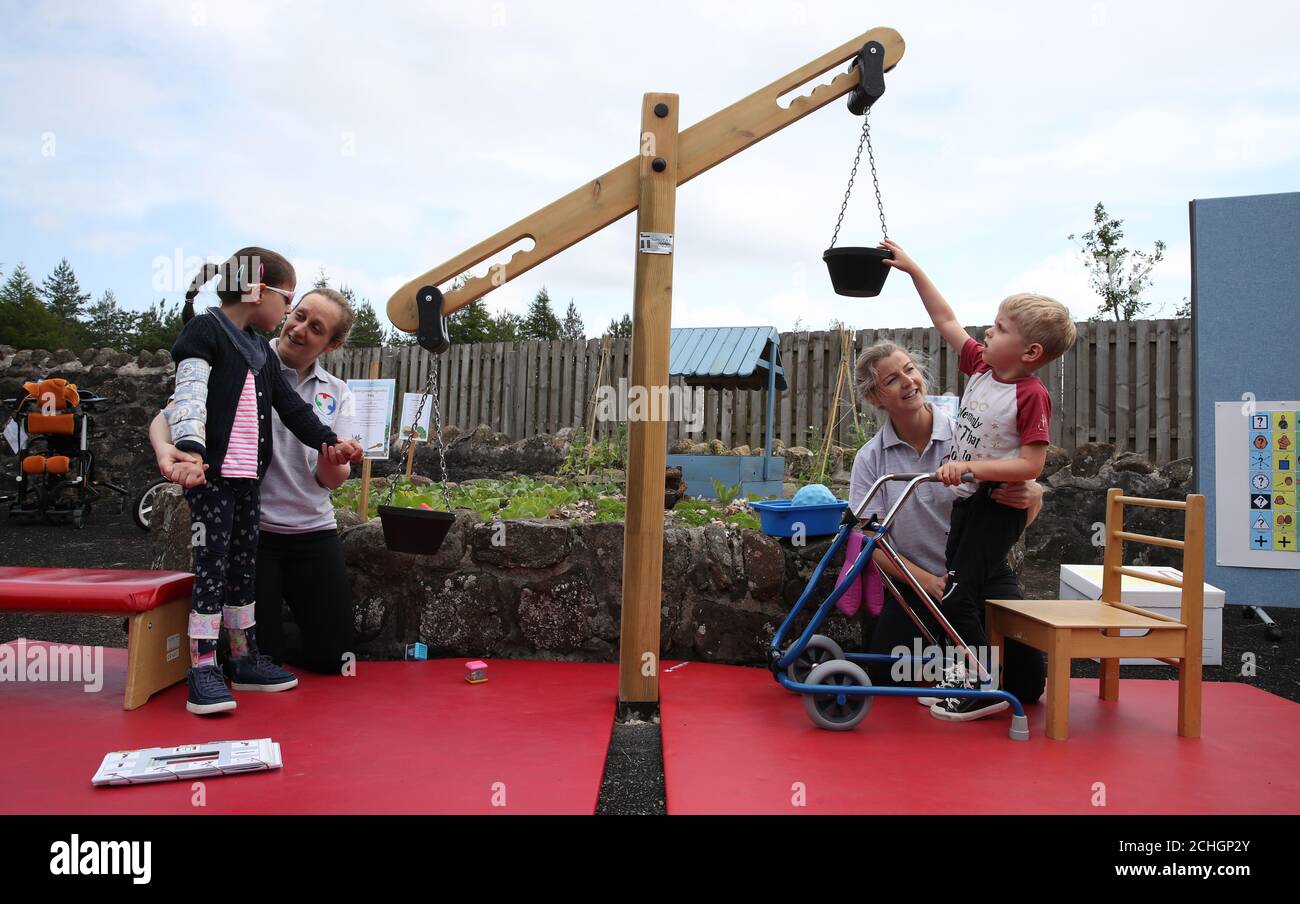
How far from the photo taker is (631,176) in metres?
3.23

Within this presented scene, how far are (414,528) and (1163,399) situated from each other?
6930 millimetres

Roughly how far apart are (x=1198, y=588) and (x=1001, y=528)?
0.66 metres

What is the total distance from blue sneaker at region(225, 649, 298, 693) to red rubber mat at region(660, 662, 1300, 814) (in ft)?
4.62

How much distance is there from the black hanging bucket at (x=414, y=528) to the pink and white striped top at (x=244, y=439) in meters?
0.49

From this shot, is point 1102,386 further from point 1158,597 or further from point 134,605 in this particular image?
point 134,605

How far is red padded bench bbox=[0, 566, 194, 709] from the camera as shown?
9.87ft

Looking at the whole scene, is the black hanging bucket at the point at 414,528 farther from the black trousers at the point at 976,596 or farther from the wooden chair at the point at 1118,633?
the wooden chair at the point at 1118,633

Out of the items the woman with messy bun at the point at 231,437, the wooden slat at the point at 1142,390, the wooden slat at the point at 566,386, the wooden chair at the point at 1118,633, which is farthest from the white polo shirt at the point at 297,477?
the wooden slat at the point at 1142,390

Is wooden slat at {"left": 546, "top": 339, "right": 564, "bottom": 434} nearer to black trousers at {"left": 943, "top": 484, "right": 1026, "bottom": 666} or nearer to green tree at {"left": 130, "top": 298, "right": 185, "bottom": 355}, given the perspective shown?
black trousers at {"left": 943, "top": 484, "right": 1026, "bottom": 666}

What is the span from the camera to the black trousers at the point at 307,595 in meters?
3.49

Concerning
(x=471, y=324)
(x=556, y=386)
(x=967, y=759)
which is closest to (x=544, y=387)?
(x=556, y=386)
